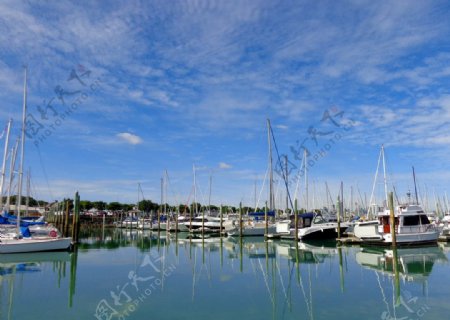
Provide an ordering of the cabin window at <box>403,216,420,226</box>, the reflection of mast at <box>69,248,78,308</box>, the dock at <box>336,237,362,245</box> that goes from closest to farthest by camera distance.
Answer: the reflection of mast at <box>69,248,78,308</box>
the cabin window at <box>403,216,420,226</box>
the dock at <box>336,237,362,245</box>

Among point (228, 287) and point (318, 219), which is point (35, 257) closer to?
point (228, 287)

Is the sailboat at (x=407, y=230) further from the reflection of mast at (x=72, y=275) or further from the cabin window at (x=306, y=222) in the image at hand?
the reflection of mast at (x=72, y=275)

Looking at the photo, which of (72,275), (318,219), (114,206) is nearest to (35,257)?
(72,275)

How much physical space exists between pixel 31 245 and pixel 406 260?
2806cm

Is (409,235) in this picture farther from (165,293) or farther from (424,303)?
(165,293)

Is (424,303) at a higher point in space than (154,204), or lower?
lower

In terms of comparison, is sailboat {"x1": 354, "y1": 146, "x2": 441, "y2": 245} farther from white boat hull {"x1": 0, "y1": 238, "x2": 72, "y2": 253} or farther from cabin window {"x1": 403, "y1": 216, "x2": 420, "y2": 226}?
white boat hull {"x1": 0, "y1": 238, "x2": 72, "y2": 253}

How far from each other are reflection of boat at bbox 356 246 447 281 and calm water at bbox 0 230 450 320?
0.19ft

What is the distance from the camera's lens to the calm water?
515 inches

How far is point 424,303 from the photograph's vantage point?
13.8 m

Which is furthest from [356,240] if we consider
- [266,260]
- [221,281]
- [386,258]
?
[221,281]

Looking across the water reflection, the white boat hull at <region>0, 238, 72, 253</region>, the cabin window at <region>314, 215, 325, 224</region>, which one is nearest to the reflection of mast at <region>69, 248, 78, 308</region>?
the water reflection

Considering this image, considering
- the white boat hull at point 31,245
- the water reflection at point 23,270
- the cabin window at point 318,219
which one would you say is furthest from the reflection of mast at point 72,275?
the cabin window at point 318,219

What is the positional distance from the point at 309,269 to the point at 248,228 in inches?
1099
